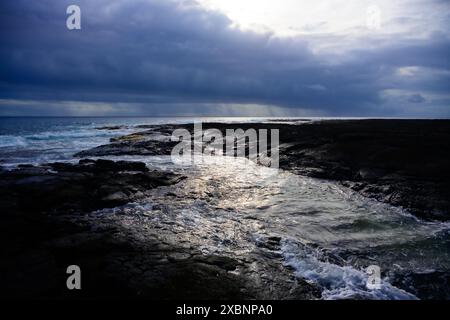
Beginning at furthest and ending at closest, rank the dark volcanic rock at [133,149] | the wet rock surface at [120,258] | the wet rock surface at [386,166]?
the dark volcanic rock at [133,149]
the wet rock surface at [386,166]
the wet rock surface at [120,258]

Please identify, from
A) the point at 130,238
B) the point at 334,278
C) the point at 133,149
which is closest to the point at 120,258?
the point at 130,238

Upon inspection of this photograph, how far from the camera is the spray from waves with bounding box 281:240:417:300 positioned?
18.9ft

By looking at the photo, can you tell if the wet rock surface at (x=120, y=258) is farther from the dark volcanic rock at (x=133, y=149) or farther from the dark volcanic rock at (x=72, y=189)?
the dark volcanic rock at (x=133, y=149)

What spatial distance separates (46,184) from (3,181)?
227 cm

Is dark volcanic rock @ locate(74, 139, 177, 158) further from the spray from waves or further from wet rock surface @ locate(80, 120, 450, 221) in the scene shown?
the spray from waves

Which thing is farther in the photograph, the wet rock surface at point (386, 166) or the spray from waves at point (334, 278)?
the wet rock surface at point (386, 166)

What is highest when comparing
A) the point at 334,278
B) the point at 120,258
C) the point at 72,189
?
the point at 72,189

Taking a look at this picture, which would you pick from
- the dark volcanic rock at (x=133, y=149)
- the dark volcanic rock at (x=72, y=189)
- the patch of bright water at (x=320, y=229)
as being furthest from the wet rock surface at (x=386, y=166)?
the dark volcanic rock at (x=72, y=189)

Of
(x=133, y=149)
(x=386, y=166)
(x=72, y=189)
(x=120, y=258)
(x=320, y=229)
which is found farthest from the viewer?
(x=133, y=149)

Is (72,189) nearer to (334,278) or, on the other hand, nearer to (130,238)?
(130,238)

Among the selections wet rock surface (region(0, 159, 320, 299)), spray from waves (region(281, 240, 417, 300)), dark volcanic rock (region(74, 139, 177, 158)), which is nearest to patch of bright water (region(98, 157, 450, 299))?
spray from waves (region(281, 240, 417, 300))

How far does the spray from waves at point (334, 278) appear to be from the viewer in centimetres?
575

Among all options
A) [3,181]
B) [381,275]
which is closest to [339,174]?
[381,275]

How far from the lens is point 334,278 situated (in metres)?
6.31
